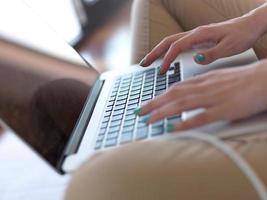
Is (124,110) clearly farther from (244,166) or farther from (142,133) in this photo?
(244,166)

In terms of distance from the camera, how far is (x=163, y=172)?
0.45 meters

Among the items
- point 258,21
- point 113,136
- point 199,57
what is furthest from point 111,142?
point 258,21

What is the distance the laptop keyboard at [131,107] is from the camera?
0.56 meters

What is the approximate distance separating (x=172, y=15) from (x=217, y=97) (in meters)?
0.51

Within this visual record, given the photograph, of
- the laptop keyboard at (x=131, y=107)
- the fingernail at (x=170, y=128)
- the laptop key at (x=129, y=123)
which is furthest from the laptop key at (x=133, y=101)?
the fingernail at (x=170, y=128)

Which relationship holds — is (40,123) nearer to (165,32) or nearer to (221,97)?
(221,97)

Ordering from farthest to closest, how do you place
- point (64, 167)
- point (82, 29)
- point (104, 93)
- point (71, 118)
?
point (82, 29), point (104, 93), point (71, 118), point (64, 167)

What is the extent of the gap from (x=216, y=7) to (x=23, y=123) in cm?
54

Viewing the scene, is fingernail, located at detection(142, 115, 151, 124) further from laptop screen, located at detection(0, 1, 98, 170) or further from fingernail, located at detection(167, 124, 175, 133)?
laptop screen, located at detection(0, 1, 98, 170)

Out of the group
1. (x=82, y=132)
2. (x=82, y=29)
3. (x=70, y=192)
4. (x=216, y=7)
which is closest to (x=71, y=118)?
(x=82, y=132)

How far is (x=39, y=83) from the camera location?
2.52 ft

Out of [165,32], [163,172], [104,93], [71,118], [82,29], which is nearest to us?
[163,172]

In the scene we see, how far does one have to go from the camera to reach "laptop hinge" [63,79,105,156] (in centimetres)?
62

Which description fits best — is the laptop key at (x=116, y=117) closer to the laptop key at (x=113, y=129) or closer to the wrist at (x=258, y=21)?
the laptop key at (x=113, y=129)
